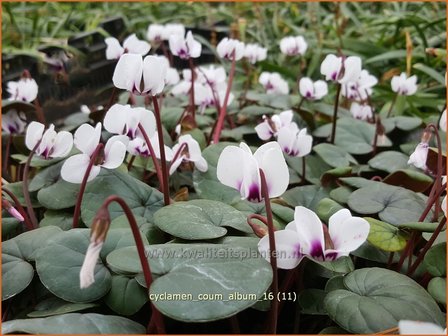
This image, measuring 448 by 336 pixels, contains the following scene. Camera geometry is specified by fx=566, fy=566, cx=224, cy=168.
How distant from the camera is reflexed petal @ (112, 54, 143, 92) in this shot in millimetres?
852

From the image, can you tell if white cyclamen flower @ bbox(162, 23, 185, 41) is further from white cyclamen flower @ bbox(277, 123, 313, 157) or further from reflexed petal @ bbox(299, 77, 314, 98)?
white cyclamen flower @ bbox(277, 123, 313, 157)

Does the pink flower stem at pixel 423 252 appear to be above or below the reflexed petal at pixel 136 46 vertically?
below

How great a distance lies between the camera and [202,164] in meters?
1.06

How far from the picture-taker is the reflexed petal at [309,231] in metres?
0.69

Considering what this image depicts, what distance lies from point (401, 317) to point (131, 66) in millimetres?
517

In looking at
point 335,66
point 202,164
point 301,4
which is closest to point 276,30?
point 301,4

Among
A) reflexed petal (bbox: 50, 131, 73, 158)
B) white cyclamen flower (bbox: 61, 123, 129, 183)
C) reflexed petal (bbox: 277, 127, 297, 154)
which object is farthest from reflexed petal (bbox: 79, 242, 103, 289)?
reflexed petal (bbox: 277, 127, 297, 154)

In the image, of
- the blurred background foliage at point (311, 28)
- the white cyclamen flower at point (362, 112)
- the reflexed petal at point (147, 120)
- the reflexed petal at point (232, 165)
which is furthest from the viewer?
the blurred background foliage at point (311, 28)

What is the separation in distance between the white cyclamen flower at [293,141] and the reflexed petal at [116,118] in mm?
316

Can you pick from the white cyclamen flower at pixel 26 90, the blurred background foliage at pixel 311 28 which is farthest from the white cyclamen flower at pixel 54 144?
the blurred background foliage at pixel 311 28

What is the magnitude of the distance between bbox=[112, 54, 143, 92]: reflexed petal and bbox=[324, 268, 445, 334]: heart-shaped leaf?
424 mm

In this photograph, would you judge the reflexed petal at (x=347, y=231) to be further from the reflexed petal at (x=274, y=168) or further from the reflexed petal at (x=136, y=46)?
the reflexed petal at (x=136, y=46)

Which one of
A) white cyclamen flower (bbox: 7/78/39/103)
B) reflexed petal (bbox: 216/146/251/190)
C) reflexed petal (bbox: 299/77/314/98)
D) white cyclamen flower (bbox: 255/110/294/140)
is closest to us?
reflexed petal (bbox: 216/146/251/190)

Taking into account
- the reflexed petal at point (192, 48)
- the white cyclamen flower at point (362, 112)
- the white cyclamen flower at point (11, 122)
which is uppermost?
the reflexed petal at point (192, 48)
